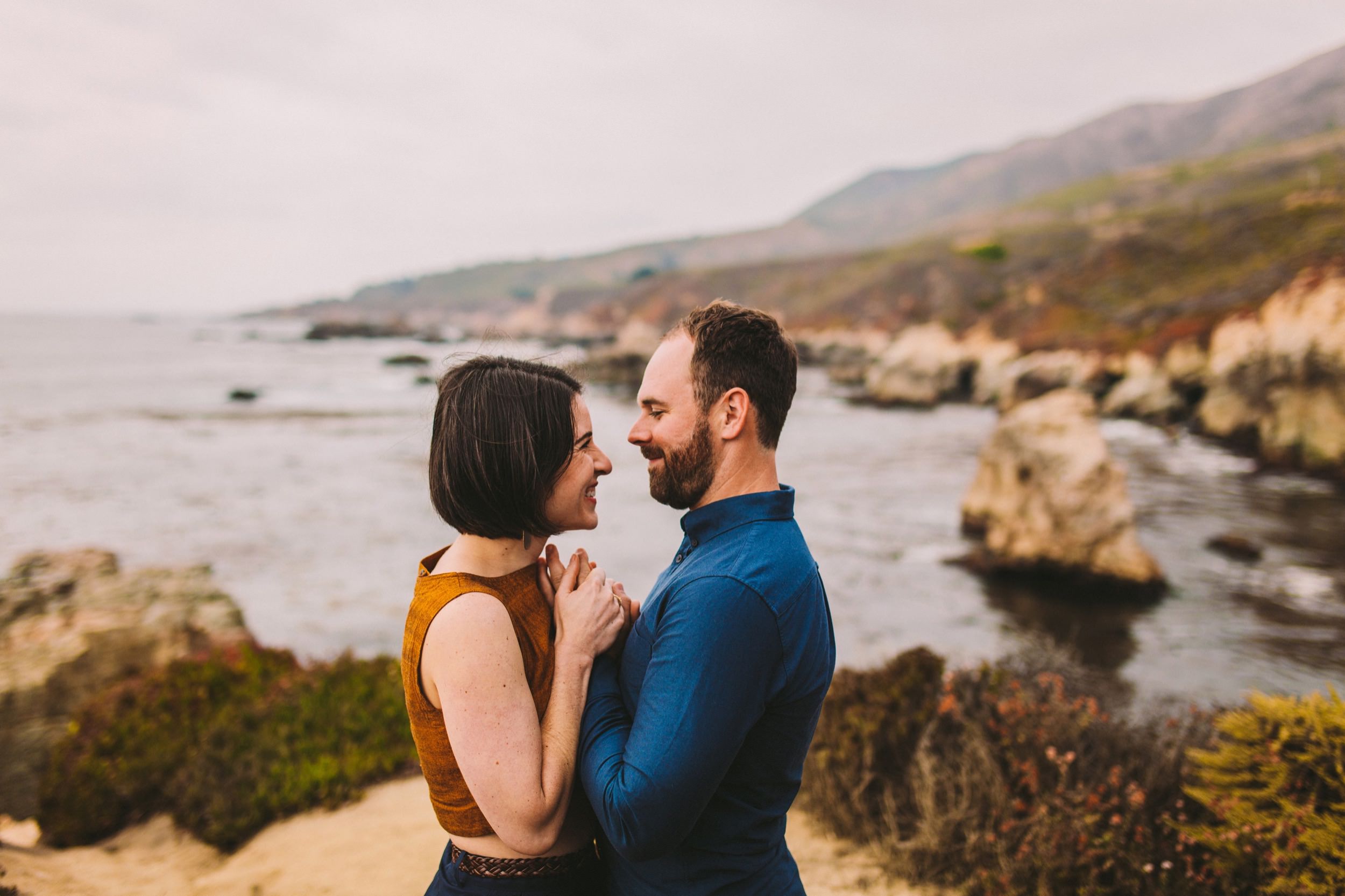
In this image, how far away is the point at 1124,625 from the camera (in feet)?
41.7

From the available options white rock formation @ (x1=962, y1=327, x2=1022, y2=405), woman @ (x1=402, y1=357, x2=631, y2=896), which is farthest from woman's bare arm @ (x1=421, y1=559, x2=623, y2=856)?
white rock formation @ (x1=962, y1=327, x2=1022, y2=405)

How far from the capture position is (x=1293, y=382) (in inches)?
934

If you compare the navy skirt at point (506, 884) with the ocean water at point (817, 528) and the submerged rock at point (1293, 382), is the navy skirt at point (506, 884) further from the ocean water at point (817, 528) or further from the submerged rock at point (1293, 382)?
the submerged rock at point (1293, 382)

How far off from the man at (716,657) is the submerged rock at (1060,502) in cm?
1384

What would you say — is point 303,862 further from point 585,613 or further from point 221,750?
point 585,613

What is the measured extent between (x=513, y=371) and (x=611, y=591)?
2.43 ft

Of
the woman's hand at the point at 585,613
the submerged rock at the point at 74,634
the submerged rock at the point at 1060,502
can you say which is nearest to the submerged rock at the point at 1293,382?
the submerged rock at the point at 1060,502

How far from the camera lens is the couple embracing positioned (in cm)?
188

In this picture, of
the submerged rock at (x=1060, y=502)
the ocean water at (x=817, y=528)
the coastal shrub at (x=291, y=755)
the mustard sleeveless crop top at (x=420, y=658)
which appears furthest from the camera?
the submerged rock at (x=1060, y=502)

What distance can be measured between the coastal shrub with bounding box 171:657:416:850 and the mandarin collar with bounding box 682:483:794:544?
462 cm

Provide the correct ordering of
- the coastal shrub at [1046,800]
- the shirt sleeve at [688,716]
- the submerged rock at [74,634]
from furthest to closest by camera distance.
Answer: the submerged rock at [74,634]
the coastal shrub at [1046,800]
the shirt sleeve at [688,716]

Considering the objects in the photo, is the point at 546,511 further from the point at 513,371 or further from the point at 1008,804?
the point at 1008,804

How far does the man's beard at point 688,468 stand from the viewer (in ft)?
7.54

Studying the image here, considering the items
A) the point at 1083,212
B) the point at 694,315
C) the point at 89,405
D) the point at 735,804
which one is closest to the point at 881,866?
the point at 735,804
